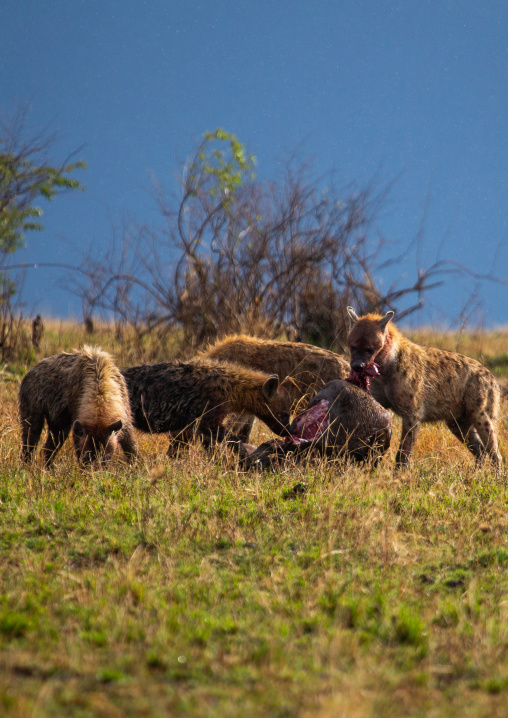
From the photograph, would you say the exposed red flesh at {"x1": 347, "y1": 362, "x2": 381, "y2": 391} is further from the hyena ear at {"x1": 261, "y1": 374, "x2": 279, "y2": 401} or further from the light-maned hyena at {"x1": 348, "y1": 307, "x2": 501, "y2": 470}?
the hyena ear at {"x1": 261, "y1": 374, "x2": 279, "y2": 401}

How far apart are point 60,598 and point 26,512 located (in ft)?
5.31

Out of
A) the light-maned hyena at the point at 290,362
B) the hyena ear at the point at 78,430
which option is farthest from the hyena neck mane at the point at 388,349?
the hyena ear at the point at 78,430

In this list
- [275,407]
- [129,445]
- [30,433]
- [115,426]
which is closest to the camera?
[115,426]

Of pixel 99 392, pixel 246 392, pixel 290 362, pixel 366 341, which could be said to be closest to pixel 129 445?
pixel 99 392

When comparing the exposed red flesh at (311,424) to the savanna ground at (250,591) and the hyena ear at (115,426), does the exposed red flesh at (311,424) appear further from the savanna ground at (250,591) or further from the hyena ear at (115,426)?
the hyena ear at (115,426)

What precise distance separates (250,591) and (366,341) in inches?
145

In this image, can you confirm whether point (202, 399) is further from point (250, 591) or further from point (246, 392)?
point (250, 591)

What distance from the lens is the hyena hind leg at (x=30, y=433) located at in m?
7.62

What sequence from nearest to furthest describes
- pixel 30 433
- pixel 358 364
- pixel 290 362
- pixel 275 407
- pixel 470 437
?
pixel 358 364, pixel 30 433, pixel 275 407, pixel 470 437, pixel 290 362

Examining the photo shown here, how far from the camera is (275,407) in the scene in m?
7.88

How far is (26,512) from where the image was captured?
566 centimetres

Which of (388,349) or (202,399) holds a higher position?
(388,349)

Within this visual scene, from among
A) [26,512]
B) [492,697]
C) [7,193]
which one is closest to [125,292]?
[7,193]

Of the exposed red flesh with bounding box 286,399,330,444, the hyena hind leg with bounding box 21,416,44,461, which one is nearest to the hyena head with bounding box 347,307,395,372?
the exposed red flesh with bounding box 286,399,330,444
